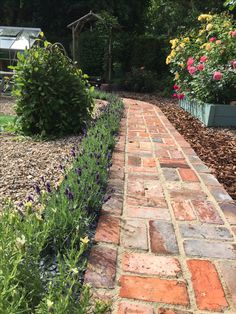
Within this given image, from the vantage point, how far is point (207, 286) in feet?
4.99

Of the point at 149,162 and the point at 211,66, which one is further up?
the point at 211,66

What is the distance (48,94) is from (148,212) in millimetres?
2329

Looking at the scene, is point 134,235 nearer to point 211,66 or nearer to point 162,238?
point 162,238

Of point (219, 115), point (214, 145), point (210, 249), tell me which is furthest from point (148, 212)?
point (219, 115)

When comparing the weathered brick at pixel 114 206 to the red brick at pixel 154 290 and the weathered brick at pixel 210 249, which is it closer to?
the weathered brick at pixel 210 249

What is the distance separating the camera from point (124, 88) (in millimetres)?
10383

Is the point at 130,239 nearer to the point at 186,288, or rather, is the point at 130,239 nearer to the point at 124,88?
the point at 186,288

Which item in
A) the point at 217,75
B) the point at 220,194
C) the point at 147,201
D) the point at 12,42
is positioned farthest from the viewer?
the point at 12,42

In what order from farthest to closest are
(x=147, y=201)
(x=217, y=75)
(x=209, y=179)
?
(x=217, y=75)
(x=209, y=179)
(x=147, y=201)

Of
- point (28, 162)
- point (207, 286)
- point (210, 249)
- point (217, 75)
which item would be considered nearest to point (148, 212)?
point (210, 249)

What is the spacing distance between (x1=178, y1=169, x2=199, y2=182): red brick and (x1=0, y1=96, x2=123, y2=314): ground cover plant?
801mm

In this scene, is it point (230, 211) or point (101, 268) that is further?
point (230, 211)

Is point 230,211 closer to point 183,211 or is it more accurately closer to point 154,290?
point 183,211

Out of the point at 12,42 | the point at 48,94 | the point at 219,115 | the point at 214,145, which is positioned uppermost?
the point at 12,42
